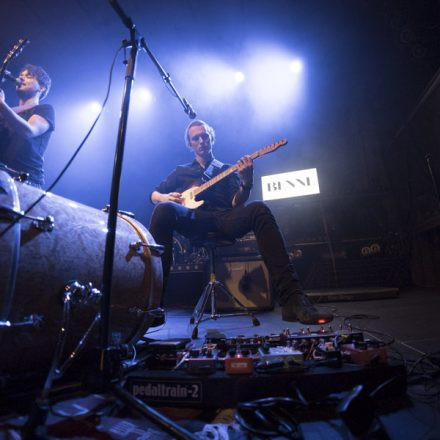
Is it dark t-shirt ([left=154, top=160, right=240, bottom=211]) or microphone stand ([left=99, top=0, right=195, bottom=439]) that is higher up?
dark t-shirt ([left=154, top=160, right=240, bottom=211])

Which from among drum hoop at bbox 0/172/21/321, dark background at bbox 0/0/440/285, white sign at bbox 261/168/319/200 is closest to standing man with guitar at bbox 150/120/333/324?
drum hoop at bbox 0/172/21/321

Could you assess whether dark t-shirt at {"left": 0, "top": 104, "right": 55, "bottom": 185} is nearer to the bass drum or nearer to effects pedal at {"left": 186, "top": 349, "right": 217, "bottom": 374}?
the bass drum

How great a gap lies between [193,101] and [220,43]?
112 cm

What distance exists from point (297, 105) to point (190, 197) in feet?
12.1

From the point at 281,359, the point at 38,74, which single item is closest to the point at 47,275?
the point at 281,359

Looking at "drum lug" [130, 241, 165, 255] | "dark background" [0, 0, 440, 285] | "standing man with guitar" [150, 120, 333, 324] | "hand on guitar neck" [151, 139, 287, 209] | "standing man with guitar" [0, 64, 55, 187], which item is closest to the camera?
"drum lug" [130, 241, 165, 255]

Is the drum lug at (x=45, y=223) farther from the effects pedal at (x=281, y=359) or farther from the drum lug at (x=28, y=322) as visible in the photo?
the effects pedal at (x=281, y=359)

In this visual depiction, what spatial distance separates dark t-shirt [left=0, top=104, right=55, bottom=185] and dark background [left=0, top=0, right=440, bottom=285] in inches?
92.9

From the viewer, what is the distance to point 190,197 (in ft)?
6.88

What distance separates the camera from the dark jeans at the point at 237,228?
4.41 feet

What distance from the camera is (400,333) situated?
4.09ft

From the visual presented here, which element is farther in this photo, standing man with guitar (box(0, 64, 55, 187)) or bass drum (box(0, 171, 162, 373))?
standing man with guitar (box(0, 64, 55, 187))

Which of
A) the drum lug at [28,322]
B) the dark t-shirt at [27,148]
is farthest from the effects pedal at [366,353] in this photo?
the dark t-shirt at [27,148]

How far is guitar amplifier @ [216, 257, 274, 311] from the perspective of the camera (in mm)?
2455
